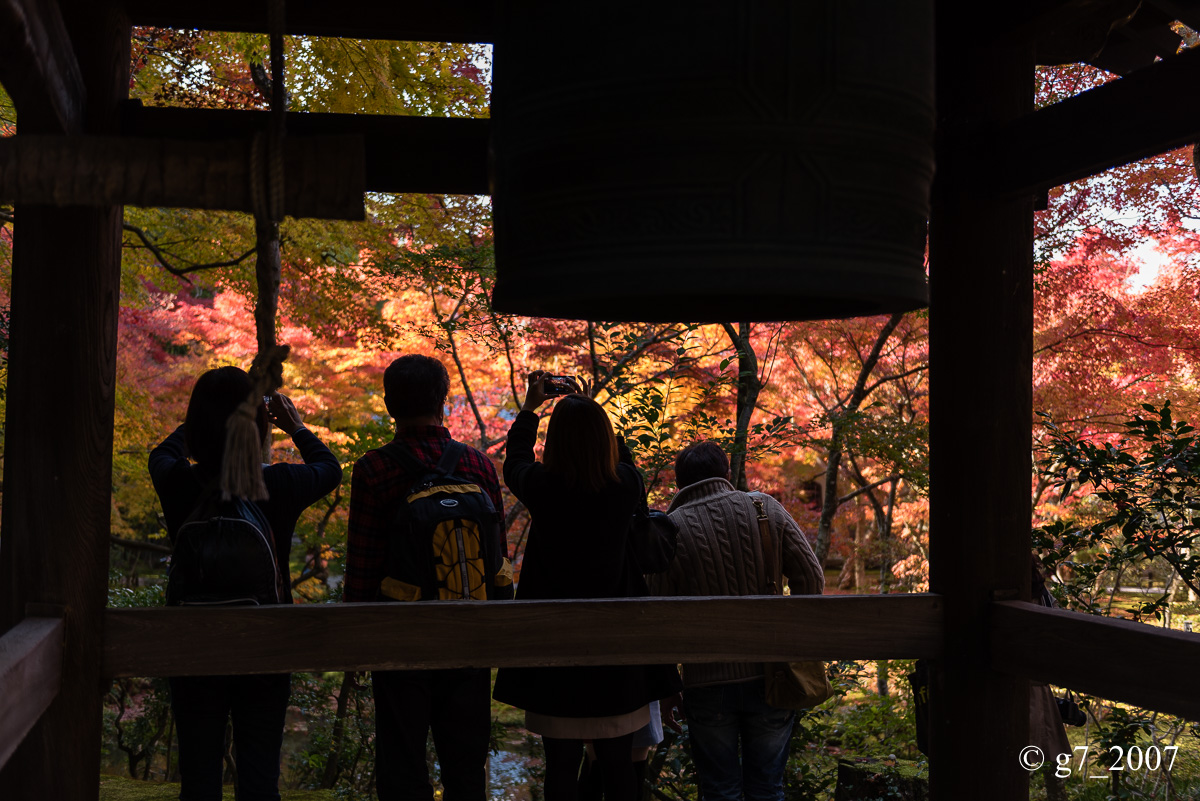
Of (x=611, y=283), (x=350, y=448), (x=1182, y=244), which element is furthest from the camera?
(x=1182, y=244)

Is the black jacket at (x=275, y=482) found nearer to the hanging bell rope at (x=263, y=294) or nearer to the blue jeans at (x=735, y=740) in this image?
the hanging bell rope at (x=263, y=294)

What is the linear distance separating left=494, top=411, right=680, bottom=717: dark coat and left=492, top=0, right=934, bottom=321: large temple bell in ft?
3.92

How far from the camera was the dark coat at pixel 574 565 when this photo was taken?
102 inches

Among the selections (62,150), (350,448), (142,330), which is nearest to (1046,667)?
(62,150)

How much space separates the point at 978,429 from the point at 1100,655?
63cm

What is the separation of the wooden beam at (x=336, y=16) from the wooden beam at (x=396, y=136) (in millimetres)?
209

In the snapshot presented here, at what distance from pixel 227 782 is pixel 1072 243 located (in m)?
6.50

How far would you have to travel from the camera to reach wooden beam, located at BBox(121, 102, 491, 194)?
240 centimetres

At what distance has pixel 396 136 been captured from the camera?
247cm

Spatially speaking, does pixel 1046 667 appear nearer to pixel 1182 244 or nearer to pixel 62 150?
pixel 62 150

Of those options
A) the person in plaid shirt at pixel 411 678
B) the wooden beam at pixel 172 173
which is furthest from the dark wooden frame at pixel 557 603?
the wooden beam at pixel 172 173

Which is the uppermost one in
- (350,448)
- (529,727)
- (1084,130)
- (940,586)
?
(1084,130)

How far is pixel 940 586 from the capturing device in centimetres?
268

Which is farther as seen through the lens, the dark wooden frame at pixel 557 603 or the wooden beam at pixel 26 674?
the dark wooden frame at pixel 557 603
